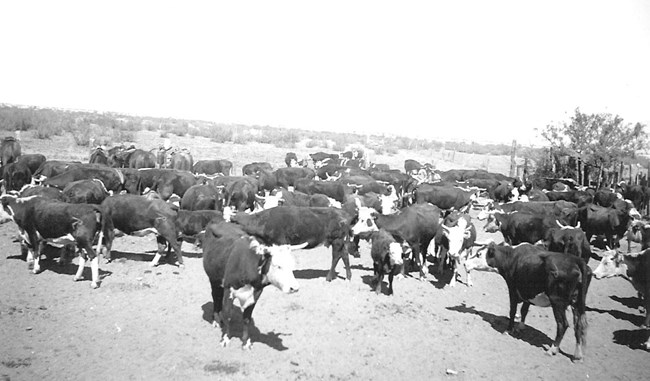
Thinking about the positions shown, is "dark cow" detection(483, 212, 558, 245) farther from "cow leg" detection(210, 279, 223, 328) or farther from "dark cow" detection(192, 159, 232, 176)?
"dark cow" detection(192, 159, 232, 176)

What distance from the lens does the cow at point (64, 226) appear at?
30.9ft

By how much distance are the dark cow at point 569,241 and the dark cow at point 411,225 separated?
2945 millimetres

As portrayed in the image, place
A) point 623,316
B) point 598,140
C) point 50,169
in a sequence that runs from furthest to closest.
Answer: point 598,140 < point 50,169 < point 623,316

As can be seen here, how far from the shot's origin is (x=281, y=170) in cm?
2311

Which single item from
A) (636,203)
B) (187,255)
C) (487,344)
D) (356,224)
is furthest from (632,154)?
(187,255)

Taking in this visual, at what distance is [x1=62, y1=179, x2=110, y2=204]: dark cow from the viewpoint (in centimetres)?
1267

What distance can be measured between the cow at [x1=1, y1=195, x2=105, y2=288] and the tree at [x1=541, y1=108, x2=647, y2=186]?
26.0 meters

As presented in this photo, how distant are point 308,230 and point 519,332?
495 cm

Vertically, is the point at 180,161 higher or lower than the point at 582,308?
higher

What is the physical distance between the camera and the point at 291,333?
7.85 metres

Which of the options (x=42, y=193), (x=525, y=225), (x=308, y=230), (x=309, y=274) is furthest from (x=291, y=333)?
(x=525, y=225)

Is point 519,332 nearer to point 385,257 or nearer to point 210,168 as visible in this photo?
point 385,257

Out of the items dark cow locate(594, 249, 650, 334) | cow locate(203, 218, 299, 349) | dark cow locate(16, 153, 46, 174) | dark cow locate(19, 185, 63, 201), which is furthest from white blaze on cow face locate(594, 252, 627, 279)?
dark cow locate(16, 153, 46, 174)

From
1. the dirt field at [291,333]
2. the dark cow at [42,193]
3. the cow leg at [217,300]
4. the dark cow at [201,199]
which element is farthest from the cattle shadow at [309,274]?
the dark cow at [42,193]
